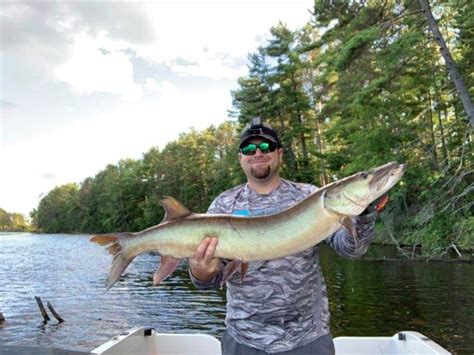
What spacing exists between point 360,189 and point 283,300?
0.91 m

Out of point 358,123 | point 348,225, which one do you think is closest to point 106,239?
point 348,225

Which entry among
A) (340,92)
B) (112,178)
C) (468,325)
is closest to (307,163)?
(340,92)

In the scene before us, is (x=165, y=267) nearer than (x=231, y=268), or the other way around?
(x=231, y=268)

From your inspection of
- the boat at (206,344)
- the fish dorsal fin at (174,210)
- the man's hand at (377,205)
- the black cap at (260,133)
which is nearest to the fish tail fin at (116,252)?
the fish dorsal fin at (174,210)

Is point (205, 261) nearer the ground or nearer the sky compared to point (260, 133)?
nearer the ground

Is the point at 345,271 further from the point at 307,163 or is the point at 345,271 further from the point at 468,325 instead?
the point at 307,163

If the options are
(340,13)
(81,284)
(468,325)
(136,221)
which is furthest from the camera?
(136,221)

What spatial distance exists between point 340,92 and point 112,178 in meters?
64.3

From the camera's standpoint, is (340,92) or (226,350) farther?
(340,92)

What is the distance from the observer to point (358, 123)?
28984 mm

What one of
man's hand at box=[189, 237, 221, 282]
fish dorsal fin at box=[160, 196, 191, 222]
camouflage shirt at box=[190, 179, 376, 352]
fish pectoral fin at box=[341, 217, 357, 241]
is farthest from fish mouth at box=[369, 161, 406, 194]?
fish dorsal fin at box=[160, 196, 191, 222]

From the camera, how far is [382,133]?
25609 mm

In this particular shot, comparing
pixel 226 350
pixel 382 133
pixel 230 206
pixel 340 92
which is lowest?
pixel 226 350

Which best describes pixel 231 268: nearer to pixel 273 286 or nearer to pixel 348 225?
pixel 273 286
